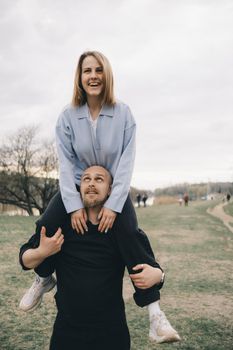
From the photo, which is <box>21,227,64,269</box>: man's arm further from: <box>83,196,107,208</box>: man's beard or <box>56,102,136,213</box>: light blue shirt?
<box>56,102,136,213</box>: light blue shirt

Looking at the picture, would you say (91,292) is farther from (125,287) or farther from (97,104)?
(125,287)

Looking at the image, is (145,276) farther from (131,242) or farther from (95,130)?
(95,130)

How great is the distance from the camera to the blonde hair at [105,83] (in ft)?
9.11

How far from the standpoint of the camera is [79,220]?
253cm

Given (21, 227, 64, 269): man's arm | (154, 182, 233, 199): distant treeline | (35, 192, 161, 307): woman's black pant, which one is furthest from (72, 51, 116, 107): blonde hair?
(154, 182, 233, 199): distant treeline

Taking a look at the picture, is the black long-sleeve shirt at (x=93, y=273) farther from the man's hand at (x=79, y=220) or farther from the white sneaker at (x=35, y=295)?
the white sneaker at (x=35, y=295)

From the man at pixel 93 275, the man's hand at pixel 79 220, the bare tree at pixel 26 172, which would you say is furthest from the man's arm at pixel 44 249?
the bare tree at pixel 26 172

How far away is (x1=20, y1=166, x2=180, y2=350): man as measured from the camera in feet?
8.18

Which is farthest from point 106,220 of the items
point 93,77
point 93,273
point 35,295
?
point 93,77

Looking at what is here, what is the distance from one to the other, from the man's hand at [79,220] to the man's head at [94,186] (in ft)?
0.25

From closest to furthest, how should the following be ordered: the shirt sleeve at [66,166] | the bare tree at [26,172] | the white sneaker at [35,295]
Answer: the shirt sleeve at [66,166], the white sneaker at [35,295], the bare tree at [26,172]

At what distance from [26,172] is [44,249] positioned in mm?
36980

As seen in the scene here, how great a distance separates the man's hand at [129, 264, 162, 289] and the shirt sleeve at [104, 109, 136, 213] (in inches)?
15.5

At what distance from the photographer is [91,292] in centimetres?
250
